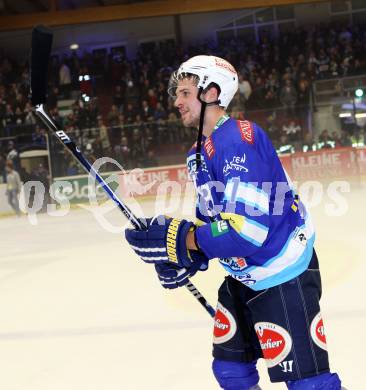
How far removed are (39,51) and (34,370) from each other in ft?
6.52

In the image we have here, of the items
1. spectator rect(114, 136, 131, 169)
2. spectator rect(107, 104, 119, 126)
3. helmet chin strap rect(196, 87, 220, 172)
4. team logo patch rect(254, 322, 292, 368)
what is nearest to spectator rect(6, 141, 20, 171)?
spectator rect(114, 136, 131, 169)

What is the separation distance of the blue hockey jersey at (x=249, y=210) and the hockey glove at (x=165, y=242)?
62 millimetres

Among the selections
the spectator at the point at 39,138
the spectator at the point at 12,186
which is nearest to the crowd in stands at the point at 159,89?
the spectator at the point at 39,138

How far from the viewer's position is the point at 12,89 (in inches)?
700

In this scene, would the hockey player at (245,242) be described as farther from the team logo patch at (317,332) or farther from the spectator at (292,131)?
the spectator at (292,131)

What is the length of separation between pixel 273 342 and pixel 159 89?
15409 millimetres

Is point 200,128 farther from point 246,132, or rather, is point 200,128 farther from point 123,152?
point 123,152

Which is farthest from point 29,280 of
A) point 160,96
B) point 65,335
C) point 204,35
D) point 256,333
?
point 204,35

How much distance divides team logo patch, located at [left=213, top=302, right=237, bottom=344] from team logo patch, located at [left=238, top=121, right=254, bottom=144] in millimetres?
619

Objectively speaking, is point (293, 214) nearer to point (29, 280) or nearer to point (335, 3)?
point (29, 280)

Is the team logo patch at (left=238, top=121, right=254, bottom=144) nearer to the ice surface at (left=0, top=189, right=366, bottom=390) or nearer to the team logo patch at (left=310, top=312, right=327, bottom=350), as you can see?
the team logo patch at (left=310, top=312, right=327, bottom=350)

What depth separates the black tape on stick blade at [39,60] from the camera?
2.12 m

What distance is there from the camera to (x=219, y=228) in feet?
6.44

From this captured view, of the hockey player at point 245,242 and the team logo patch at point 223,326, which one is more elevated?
the hockey player at point 245,242
